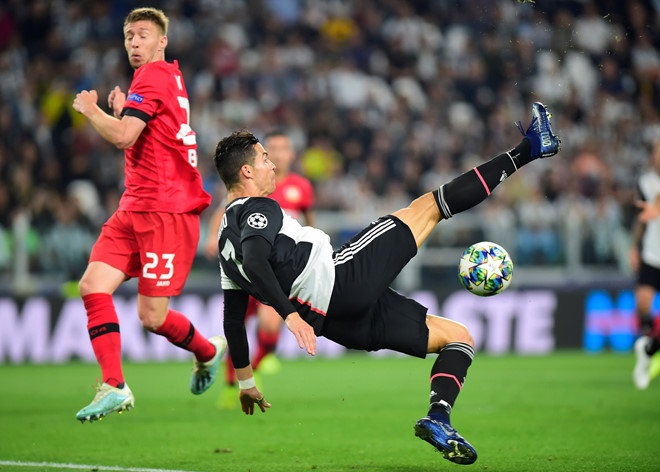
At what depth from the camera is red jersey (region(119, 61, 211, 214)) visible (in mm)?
6512

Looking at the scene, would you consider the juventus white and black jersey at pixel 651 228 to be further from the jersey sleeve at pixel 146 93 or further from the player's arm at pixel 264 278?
the player's arm at pixel 264 278

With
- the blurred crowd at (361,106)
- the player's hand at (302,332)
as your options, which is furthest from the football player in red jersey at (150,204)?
the blurred crowd at (361,106)

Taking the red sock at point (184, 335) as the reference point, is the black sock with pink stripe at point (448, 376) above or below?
below

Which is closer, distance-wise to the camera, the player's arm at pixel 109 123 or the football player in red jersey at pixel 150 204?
the player's arm at pixel 109 123

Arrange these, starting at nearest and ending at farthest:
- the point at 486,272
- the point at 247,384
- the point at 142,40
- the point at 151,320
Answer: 1. the point at 247,384
2. the point at 486,272
3. the point at 142,40
4. the point at 151,320

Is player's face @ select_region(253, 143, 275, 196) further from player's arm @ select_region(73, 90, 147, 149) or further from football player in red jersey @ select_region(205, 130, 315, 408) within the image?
football player in red jersey @ select_region(205, 130, 315, 408)

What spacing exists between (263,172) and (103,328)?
1671 millimetres

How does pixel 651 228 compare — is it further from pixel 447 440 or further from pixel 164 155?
pixel 447 440

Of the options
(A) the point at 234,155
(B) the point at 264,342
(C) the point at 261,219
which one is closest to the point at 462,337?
(C) the point at 261,219

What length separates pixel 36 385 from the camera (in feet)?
36.5

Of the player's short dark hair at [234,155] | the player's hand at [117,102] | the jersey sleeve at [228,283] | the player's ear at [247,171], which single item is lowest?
the jersey sleeve at [228,283]

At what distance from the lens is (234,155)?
557cm

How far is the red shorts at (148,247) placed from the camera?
21.6 feet

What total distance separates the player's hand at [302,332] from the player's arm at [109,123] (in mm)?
1838
